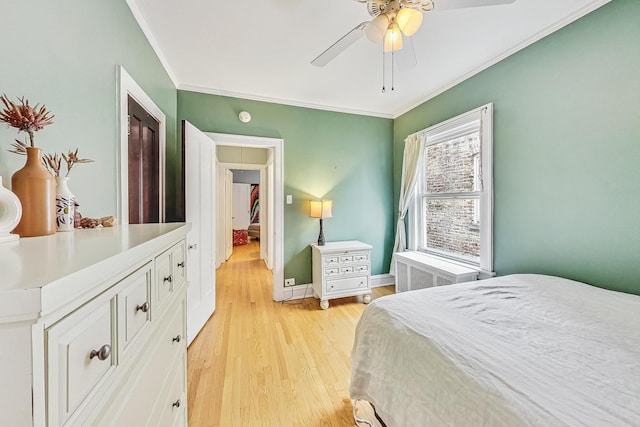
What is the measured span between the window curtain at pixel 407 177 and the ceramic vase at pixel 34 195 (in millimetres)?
3100

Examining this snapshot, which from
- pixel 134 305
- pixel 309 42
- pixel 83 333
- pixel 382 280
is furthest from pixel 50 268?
pixel 382 280

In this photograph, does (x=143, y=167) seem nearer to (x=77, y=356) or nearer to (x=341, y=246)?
(x=77, y=356)

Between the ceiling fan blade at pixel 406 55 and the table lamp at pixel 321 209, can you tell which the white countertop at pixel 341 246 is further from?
the ceiling fan blade at pixel 406 55

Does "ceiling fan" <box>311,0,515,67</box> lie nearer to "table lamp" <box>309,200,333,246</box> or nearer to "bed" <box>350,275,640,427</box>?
"bed" <box>350,275,640,427</box>

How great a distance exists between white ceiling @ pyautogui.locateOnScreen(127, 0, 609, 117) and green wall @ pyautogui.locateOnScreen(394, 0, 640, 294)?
22cm

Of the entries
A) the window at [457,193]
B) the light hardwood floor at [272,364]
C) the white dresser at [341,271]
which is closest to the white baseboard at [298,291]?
the light hardwood floor at [272,364]

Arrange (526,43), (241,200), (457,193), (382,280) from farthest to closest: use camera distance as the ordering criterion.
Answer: (241,200), (382,280), (457,193), (526,43)

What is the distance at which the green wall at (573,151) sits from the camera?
148 centimetres

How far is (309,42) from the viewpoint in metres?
1.96

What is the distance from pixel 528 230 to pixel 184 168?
2953 millimetres

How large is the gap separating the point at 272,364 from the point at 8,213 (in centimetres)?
180

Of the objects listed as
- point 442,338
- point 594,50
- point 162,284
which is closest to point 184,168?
point 162,284

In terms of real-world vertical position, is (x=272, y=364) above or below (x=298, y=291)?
below

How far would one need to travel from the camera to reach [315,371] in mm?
1815
